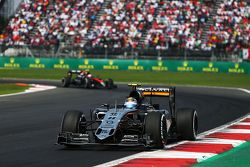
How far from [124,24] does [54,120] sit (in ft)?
115

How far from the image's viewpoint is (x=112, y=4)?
179 feet

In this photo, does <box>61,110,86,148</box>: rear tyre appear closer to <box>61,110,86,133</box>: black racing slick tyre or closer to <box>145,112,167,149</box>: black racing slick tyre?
<box>61,110,86,133</box>: black racing slick tyre

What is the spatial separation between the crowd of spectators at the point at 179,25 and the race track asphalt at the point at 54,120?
687 inches

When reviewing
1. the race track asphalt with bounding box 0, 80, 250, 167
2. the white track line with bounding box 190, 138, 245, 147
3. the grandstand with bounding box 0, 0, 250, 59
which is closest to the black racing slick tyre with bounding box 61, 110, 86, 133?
the race track asphalt with bounding box 0, 80, 250, 167

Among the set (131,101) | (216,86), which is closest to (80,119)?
(131,101)

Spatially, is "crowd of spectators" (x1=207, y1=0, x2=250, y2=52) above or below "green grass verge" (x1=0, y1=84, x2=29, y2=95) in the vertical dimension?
above

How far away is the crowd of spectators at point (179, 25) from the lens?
161 feet

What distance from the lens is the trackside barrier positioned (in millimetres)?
48384

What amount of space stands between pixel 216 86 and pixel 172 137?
2407 cm

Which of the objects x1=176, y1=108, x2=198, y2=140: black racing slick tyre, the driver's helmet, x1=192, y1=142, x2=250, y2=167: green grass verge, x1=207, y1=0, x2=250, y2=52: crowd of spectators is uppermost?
x1=207, y1=0, x2=250, y2=52: crowd of spectators

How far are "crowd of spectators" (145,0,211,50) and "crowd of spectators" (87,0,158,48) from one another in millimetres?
904

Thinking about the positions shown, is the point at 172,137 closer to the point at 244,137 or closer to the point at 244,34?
the point at 244,137

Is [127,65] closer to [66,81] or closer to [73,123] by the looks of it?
[66,81]

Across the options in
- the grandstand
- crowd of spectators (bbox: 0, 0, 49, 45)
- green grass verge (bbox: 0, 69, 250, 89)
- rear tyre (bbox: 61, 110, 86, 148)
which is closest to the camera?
rear tyre (bbox: 61, 110, 86, 148)
